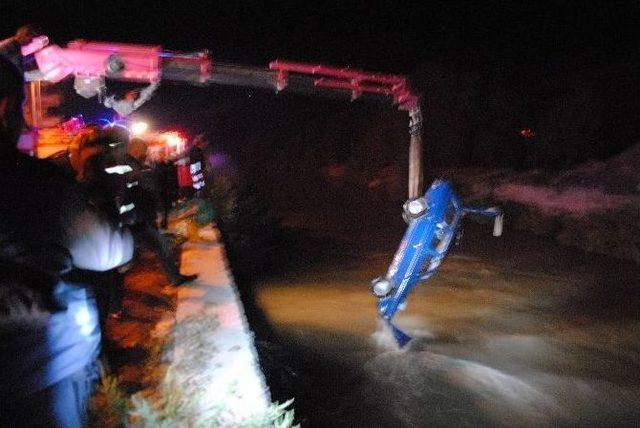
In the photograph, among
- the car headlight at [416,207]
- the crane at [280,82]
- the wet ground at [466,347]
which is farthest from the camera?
the car headlight at [416,207]

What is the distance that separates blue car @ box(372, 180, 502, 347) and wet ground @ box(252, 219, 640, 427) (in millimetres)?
818

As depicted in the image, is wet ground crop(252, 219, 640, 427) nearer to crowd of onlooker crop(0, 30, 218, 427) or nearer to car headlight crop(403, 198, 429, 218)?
car headlight crop(403, 198, 429, 218)

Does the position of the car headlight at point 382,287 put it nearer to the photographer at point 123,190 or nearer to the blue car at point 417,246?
the blue car at point 417,246

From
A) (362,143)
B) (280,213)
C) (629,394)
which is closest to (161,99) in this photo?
(362,143)

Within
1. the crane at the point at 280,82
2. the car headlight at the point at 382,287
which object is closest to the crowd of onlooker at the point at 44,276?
the crane at the point at 280,82

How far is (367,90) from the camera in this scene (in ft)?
25.2

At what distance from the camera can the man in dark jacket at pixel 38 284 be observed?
6.62 ft

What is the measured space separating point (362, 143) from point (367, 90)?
63.3ft

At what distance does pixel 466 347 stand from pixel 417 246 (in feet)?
5.33

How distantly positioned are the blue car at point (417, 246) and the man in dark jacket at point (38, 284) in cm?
469

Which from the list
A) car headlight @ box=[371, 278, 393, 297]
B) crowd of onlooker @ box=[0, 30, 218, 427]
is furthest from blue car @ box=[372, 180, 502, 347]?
crowd of onlooker @ box=[0, 30, 218, 427]

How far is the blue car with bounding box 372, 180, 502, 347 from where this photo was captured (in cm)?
663

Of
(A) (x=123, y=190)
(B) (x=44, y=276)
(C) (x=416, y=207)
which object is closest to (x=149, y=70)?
(A) (x=123, y=190)

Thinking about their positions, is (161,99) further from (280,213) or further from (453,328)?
(453,328)
